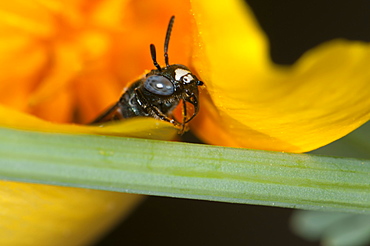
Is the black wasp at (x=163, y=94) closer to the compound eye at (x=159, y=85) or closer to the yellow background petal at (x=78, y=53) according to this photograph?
the compound eye at (x=159, y=85)

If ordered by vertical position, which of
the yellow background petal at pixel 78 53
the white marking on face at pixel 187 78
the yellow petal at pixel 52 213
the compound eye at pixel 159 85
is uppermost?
the white marking on face at pixel 187 78

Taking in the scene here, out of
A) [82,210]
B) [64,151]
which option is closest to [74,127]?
[64,151]

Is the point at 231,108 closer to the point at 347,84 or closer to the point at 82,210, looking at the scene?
the point at 347,84

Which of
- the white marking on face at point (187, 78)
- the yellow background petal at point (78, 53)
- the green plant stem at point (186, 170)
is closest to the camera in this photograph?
the green plant stem at point (186, 170)

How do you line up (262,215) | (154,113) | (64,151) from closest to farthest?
1. (64,151)
2. (154,113)
3. (262,215)

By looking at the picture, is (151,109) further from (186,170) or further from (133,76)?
(133,76)

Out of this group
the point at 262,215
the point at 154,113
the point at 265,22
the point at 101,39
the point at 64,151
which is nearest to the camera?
the point at 64,151

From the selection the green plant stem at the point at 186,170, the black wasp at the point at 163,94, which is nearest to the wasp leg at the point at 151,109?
the black wasp at the point at 163,94
